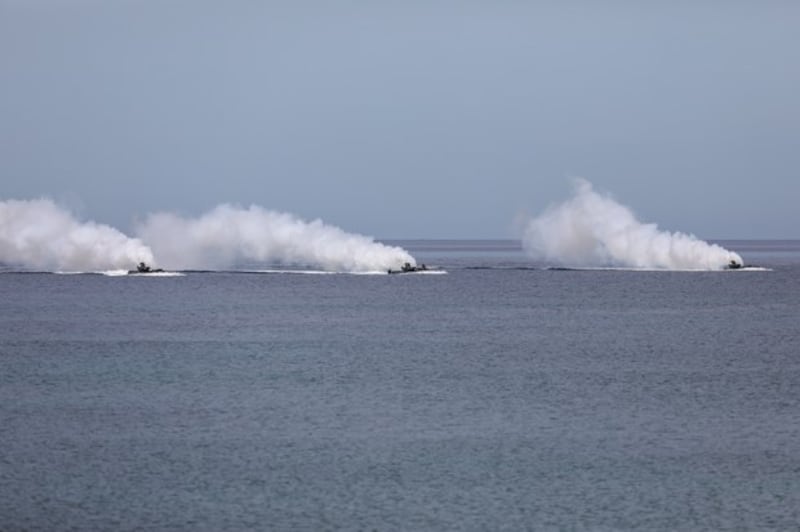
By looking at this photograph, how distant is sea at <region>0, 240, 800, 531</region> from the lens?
3819 cm

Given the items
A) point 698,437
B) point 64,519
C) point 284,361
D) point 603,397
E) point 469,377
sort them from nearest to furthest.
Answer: point 64,519, point 698,437, point 603,397, point 469,377, point 284,361

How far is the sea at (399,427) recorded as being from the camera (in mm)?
38188

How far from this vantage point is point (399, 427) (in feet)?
176

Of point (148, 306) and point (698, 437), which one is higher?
point (148, 306)

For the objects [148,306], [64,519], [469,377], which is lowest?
[64,519]

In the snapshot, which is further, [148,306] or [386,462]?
[148,306]

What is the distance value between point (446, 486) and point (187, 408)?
21.5 m

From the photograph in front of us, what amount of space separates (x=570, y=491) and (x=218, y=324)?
80984 millimetres

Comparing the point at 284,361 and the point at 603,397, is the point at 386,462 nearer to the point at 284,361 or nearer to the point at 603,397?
the point at 603,397

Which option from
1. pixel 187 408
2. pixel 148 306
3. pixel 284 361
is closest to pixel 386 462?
pixel 187 408

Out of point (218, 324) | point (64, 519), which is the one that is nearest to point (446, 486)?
point (64, 519)

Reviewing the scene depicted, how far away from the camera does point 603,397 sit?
64375mm

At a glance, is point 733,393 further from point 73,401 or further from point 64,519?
point 64,519

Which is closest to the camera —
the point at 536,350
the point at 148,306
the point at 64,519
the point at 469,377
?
the point at 64,519
